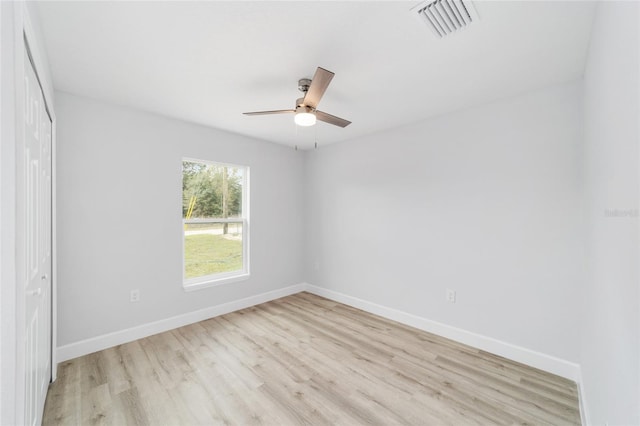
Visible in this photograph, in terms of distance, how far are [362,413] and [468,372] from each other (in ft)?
3.65

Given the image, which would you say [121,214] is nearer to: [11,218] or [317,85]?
[11,218]

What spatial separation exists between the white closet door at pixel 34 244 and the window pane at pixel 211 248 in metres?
1.56

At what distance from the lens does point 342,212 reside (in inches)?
164

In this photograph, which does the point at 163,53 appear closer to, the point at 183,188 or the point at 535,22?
the point at 183,188

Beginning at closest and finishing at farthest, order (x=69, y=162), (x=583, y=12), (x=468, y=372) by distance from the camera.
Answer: (x=583, y=12) → (x=468, y=372) → (x=69, y=162)

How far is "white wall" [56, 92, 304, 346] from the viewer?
2566mm

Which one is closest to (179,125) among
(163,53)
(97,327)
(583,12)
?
(163,53)

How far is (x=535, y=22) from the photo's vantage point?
1.60 meters

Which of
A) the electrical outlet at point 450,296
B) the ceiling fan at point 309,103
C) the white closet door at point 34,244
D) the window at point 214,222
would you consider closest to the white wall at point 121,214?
the window at point 214,222

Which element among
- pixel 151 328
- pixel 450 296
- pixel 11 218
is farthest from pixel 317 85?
pixel 151 328

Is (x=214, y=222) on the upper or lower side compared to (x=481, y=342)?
upper

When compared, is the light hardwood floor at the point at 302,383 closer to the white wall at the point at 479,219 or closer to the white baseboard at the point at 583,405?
the white baseboard at the point at 583,405

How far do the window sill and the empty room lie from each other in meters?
0.05

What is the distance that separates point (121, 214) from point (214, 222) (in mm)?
1090
